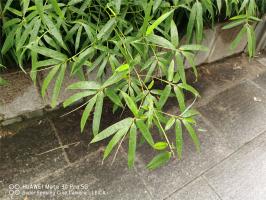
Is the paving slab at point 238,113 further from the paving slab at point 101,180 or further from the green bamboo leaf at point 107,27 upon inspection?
the green bamboo leaf at point 107,27

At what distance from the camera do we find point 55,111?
80.4 inches

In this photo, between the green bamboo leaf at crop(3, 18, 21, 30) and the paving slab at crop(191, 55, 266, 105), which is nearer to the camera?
the green bamboo leaf at crop(3, 18, 21, 30)

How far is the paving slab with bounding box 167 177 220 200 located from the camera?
1.68 m

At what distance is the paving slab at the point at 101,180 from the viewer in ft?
5.34

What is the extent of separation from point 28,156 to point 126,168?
0.68 meters

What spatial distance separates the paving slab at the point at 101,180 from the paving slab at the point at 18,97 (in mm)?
555

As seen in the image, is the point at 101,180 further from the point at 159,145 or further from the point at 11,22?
the point at 11,22

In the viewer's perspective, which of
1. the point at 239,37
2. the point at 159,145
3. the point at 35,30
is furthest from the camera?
the point at 239,37

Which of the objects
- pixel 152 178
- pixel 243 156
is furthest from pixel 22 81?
pixel 243 156

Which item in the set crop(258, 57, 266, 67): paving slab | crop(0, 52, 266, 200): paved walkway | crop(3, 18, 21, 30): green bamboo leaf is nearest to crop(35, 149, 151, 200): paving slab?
crop(0, 52, 266, 200): paved walkway

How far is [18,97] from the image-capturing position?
1811 mm

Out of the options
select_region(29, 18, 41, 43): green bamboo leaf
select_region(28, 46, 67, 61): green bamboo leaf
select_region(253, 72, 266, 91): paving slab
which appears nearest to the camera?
select_region(28, 46, 67, 61): green bamboo leaf

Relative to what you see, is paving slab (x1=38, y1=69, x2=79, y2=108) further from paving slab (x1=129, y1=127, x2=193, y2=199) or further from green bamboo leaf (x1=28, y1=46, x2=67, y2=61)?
paving slab (x1=129, y1=127, x2=193, y2=199)

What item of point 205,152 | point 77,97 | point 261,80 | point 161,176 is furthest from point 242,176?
point 77,97
